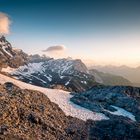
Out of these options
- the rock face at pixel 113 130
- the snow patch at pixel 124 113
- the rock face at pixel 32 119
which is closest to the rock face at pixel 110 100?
the snow patch at pixel 124 113

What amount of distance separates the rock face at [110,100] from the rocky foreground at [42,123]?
9150mm

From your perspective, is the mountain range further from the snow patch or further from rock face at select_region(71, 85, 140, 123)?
rock face at select_region(71, 85, 140, 123)

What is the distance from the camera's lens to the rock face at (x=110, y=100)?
63.1 m

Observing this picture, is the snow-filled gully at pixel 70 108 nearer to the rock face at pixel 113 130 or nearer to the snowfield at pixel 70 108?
the snowfield at pixel 70 108

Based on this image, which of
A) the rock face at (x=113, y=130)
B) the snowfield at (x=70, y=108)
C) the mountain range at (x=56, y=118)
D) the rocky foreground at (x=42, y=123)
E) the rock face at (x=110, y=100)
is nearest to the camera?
the rocky foreground at (x=42, y=123)

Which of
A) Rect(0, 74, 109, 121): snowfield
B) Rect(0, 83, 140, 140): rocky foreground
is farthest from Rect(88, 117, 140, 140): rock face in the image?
Rect(0, 74, 109, 121): snowfield

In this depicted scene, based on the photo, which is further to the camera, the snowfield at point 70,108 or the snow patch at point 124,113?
the snow patch at point 124,113

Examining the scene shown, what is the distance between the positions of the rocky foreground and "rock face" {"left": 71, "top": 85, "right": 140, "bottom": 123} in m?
9.15

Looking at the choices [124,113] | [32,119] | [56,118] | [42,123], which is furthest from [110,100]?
[32,119]

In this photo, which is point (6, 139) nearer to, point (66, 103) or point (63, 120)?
point (63, 120)

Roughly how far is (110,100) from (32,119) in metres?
36.2

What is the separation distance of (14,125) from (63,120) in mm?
11620

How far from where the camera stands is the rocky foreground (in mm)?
41062

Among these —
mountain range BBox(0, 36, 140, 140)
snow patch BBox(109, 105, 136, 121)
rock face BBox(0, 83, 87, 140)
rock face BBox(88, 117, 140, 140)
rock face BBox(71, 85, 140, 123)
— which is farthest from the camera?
snow patch BBox(109, 105, 136, 121)
